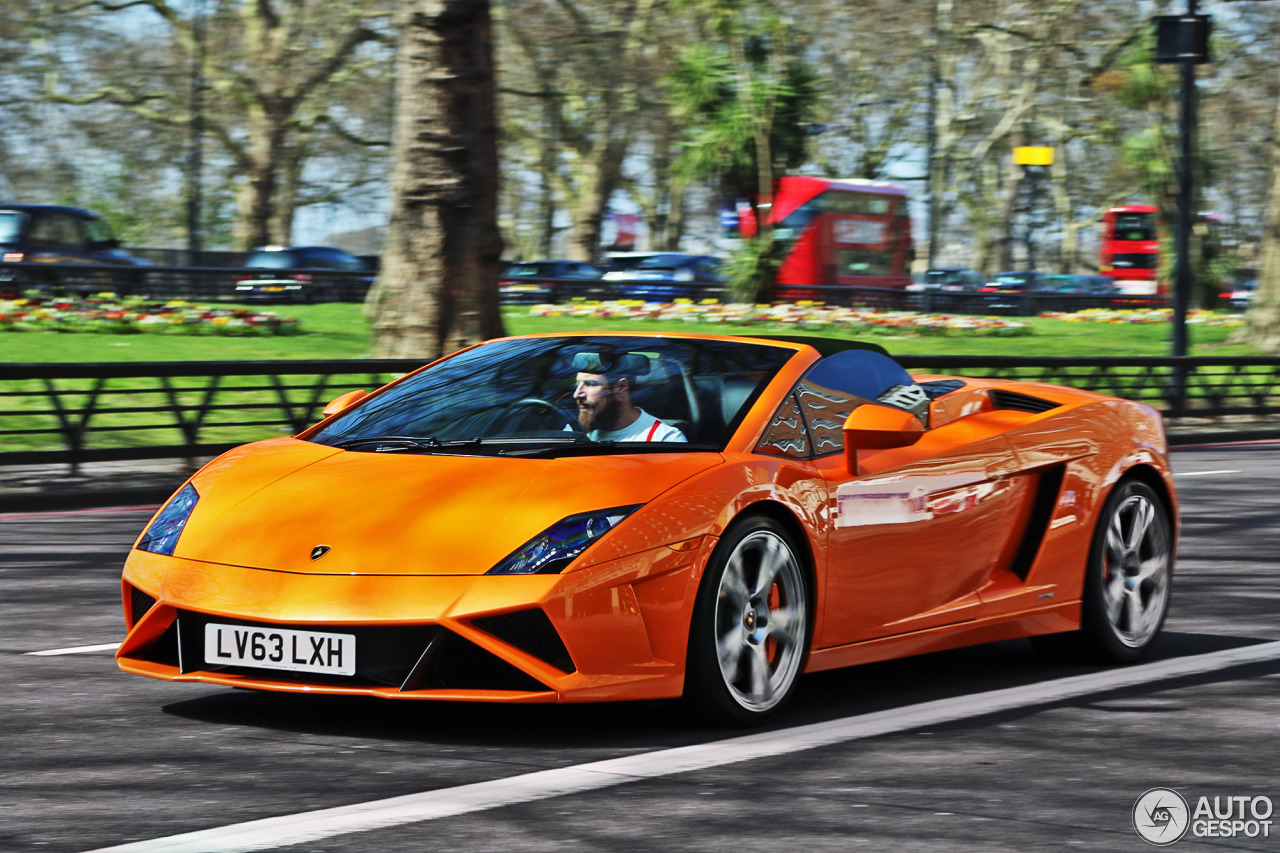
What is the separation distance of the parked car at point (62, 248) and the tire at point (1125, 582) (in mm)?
22130

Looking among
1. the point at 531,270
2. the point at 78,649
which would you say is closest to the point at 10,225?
the point at 531,270

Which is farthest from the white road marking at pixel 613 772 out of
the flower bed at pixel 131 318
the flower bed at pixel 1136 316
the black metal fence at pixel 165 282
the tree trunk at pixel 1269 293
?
the flower bed at pixel 1136 316

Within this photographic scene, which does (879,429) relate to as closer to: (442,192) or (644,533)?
(644,533)

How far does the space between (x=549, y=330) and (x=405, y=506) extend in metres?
25.3

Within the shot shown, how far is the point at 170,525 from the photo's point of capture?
533 centimetres

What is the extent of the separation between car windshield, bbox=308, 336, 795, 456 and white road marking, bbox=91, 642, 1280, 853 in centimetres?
95

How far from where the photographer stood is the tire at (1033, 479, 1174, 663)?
6.66m

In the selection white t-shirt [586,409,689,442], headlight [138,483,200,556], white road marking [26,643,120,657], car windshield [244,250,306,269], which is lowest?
white road marking [26,643,120,657]

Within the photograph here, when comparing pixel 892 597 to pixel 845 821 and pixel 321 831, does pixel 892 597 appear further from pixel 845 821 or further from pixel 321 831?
pixel 321 831

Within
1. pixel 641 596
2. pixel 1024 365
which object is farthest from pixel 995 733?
pixel 1024 365

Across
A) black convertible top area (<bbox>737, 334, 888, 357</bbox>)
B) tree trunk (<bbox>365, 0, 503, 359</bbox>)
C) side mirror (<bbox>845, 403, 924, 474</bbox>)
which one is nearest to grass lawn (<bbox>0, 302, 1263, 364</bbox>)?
tree trunk (<bbox>365, 0, 503, 359</bbox>)

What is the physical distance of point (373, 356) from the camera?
54.7ft

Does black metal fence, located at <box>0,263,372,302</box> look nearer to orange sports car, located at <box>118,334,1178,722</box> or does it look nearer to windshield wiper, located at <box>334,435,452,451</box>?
windshield wiper, located at <box>334,435,452,451</box>

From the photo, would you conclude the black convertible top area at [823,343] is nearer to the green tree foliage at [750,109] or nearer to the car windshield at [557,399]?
the car windshield at [557,399]
